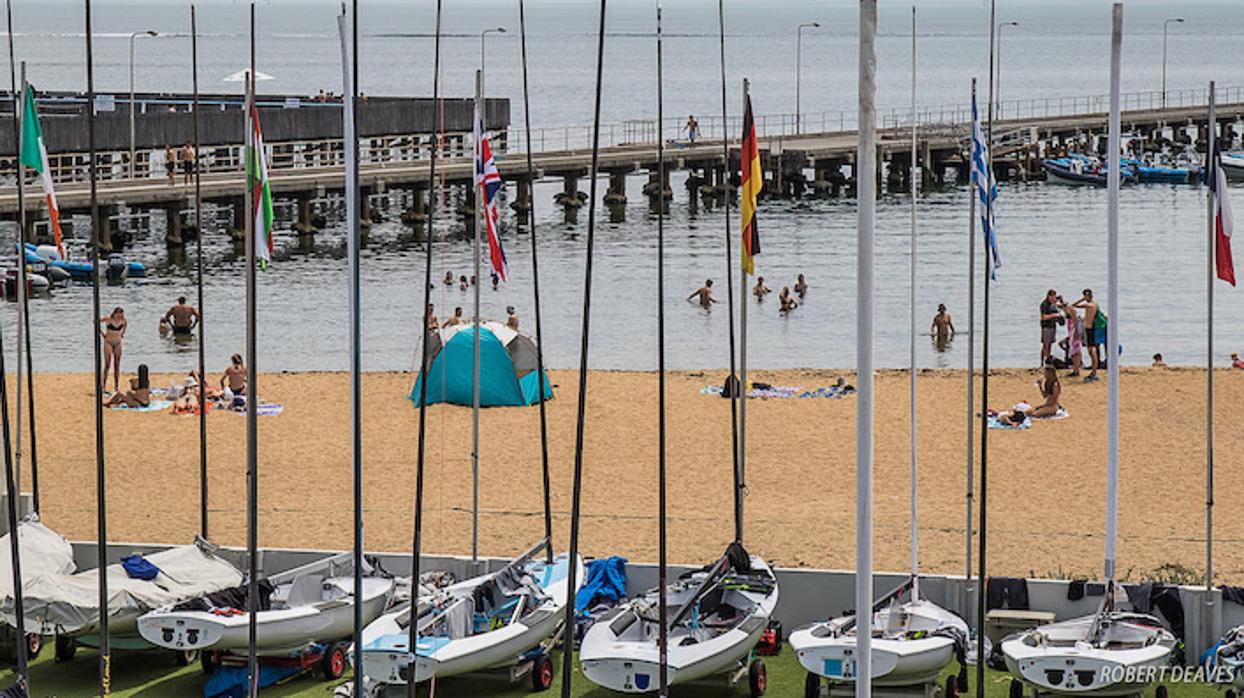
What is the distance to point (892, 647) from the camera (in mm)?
17375

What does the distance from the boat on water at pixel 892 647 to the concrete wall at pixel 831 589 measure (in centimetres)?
91

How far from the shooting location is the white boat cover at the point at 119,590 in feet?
60.8

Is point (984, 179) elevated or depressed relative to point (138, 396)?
elevated

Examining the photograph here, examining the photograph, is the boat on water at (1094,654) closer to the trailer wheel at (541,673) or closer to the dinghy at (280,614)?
the trailer wheel at (541,673)

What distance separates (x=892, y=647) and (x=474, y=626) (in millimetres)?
3999

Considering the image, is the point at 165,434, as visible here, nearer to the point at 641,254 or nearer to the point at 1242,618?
the point at 1242,618

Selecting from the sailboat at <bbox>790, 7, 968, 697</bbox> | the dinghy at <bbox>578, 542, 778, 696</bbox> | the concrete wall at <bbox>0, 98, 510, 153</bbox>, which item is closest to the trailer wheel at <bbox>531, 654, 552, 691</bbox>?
the dinghy at <bbox>578, 542, 778, 696</bbox>

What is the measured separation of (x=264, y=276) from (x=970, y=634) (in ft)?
152

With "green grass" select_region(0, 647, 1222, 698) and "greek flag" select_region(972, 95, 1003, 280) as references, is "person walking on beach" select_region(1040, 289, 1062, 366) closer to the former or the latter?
"greek flag" select_region(972, 95, 1003, 280)

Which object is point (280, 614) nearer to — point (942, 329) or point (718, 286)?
point (942, 329)

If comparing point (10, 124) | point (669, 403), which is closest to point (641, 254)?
point (10, 124)

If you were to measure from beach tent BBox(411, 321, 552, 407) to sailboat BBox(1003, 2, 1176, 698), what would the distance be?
664 inches

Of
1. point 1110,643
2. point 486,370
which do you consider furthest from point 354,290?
point 486,370

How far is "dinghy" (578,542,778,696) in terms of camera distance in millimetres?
17156
